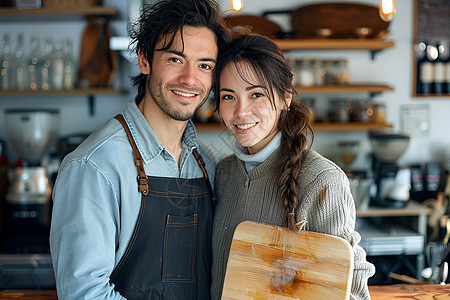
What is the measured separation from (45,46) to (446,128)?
3.58 metres

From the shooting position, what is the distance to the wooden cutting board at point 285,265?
3.77 ft

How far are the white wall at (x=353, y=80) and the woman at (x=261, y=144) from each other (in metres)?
2.36

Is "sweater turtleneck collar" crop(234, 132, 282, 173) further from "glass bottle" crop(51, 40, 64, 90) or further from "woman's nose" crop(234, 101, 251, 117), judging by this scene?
"glass bottle" crop(51, 40, 64, 90)

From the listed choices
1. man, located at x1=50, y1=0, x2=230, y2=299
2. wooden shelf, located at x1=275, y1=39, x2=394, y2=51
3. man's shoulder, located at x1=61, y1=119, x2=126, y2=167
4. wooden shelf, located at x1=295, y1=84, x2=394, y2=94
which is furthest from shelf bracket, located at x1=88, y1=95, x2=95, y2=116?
man's shoulder, located at x1=61, y1=119, x2=126, y2=167

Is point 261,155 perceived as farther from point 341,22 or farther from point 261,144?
point 341,22

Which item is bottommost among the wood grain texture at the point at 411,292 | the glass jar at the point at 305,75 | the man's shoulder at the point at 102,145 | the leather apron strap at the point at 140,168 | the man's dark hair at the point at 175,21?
the wood grain texture at the point at 411,292

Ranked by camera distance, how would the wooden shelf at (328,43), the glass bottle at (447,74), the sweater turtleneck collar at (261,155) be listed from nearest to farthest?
the sweater turtleneck collar at (261,155) < the wooden shelf at (328,43) < the glass bottle at (447,74)

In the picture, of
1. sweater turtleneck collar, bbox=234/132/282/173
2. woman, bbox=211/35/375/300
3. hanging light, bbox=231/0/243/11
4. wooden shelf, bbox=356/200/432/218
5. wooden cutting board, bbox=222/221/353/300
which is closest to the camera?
wooden cutting board, bbox=222/221/353/300

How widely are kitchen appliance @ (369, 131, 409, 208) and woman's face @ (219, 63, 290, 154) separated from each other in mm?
2177

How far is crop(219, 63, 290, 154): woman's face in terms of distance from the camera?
146cm

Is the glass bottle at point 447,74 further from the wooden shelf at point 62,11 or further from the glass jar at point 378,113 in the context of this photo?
the wooden shelf at point 62,11

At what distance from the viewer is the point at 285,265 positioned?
1.25 meters

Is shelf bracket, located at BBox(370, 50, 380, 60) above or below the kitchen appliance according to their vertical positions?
above

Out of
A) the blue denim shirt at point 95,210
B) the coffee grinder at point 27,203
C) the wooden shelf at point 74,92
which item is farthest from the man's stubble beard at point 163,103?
the wooden shelf at point 74,92
